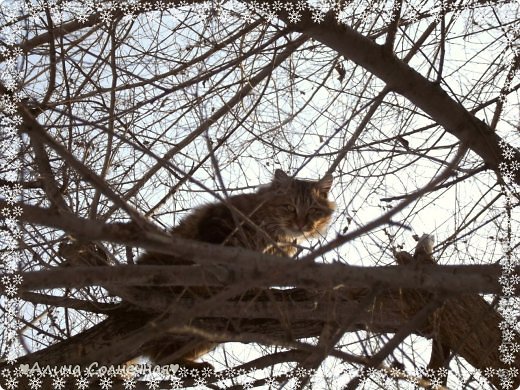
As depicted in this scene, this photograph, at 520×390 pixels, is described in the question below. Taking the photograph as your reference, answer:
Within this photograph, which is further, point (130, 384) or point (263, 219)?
point (263, 219)

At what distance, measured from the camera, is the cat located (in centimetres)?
312

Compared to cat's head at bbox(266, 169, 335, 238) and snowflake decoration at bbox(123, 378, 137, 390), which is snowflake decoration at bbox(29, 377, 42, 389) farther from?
cat's head at bbox(266, 169, 335, 238)

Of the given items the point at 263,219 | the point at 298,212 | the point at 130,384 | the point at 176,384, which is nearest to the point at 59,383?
the point at 130,384

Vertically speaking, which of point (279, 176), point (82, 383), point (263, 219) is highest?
point (263, 219)

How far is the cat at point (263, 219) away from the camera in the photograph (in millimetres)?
3121

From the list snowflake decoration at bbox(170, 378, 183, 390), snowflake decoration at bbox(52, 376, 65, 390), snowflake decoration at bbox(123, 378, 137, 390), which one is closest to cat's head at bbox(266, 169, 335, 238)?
snowflake decoration at bbox(170, 378, 183, 390)

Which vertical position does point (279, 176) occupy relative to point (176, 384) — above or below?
above

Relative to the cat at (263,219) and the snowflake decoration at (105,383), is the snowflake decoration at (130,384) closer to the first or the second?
the snowflake decoration at (105,383)

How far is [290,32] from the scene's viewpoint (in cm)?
269

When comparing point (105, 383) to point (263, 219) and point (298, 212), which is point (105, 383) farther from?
point (298, 212)

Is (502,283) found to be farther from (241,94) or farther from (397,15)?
(241,94)

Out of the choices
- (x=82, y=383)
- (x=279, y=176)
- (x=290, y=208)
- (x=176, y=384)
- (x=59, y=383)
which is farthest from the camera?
(x=290, y=208)

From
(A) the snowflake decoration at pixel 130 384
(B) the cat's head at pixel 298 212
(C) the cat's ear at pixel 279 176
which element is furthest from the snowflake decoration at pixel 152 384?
(B) the cat's head at pixel 298 212

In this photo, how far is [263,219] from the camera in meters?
4.26
